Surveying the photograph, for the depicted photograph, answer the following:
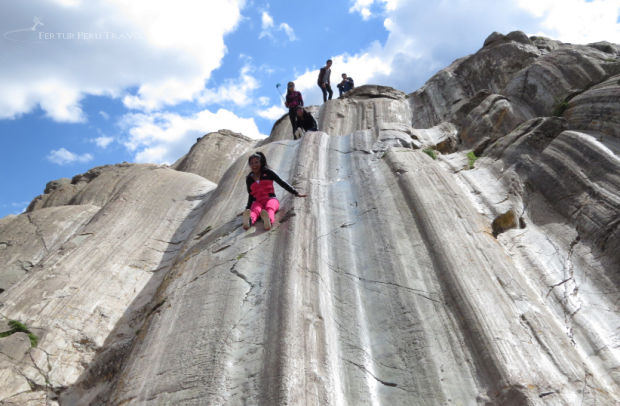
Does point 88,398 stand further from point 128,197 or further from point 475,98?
point 475,98

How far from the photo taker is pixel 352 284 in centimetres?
A: 421

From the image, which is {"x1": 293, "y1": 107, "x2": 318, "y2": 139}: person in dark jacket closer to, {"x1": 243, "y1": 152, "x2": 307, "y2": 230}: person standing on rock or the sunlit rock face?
the sunlit rock face

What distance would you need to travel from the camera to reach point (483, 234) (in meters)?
4.67

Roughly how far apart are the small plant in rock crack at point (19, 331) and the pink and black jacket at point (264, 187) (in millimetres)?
3013

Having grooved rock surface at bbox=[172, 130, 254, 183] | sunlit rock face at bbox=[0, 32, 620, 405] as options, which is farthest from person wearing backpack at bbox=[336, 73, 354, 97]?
sunlit rock face at bbox=[0, 32, 620, 405]

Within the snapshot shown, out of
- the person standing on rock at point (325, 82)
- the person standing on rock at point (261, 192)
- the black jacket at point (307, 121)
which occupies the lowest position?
the person standing on rock at point (261, 192)

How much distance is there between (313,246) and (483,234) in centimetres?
197

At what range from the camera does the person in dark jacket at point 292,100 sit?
11461 millimetres

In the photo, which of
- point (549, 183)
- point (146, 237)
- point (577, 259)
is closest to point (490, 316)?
point (577, 259)

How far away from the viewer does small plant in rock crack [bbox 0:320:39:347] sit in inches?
175

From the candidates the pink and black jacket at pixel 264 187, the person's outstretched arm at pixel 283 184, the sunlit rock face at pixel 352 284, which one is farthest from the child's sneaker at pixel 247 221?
the person's outstretched arm at pixel 283 184

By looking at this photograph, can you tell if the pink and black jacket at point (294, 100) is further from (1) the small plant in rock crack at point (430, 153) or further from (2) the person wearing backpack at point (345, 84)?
(2) the person wearing backpack at point (345, 84)

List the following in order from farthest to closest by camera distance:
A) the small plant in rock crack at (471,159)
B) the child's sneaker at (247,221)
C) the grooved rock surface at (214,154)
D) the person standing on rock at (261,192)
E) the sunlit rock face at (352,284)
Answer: the grooved rock surface at (214,154) < the small plant in rock crack at (471,159) < the person standing on rock at (261,192) < the child's sneaker at (247,221) < the sunlit rock face at (352,284)

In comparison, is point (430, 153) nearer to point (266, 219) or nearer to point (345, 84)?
point (266, 219)
